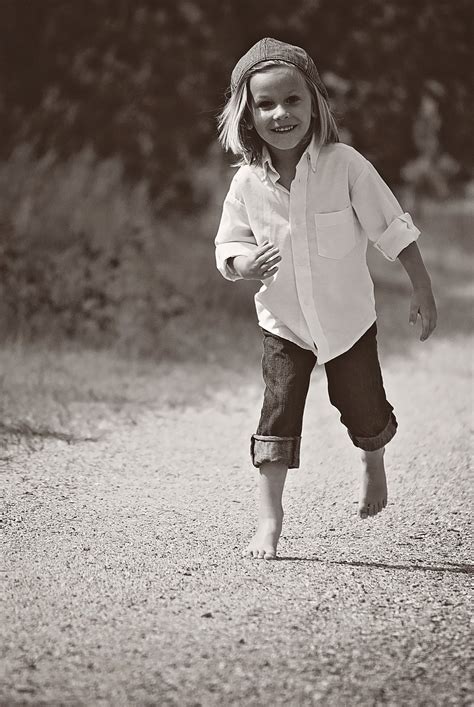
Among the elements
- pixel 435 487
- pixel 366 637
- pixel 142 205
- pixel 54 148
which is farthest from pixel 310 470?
pixel 54 148

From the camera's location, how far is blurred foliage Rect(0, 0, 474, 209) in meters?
10.2

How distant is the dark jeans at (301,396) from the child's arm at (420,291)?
7.1 inches

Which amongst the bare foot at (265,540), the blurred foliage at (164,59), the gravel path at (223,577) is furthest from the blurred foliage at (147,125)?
the bare foot at (265,540)

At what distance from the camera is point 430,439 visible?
567 cm

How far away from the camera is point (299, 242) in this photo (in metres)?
3.97

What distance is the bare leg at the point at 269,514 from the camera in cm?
390

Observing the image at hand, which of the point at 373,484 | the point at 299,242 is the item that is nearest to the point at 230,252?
the point at 299,242

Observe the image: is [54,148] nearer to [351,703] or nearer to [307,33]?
[307,33]

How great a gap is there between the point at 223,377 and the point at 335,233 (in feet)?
11.3

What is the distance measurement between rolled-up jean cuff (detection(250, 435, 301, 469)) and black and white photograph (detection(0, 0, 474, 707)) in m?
0.01

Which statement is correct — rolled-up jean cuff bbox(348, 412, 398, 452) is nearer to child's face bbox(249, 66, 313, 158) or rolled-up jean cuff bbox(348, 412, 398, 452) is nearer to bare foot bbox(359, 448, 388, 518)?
bare foot bbox(359, 448, 388, 518)

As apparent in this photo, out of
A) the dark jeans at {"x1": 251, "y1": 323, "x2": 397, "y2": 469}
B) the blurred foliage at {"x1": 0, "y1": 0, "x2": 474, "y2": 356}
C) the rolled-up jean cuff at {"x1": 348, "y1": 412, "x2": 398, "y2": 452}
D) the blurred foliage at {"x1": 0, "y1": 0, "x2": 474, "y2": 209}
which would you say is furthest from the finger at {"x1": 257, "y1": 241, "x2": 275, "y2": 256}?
the blurred foliage at {"x1": 0, "y1": 0, "x2": 474, "y2": 209}

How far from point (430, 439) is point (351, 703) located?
121 inches

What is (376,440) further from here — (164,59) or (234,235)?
(164,59)
